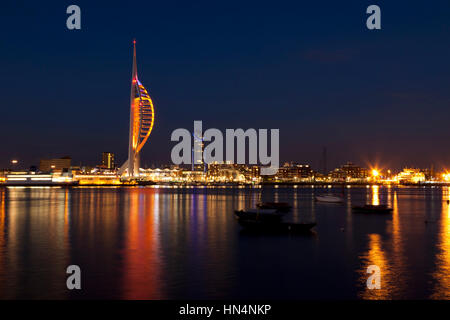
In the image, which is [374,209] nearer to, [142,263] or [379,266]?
[379,266]

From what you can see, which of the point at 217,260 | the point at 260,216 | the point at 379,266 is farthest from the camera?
the point at 260,216

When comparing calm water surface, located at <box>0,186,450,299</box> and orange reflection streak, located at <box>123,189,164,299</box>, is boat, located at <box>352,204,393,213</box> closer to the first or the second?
calm water surface, located at <box>0,186,450,299</box>

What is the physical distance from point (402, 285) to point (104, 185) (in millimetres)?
127212

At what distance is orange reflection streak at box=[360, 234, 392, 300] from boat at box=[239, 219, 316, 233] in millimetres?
3363

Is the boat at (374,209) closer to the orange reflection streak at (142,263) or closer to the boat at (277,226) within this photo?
the boat at (277,226)

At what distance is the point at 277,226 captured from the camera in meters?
24.1

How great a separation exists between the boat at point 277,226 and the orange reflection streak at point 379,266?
3363mm

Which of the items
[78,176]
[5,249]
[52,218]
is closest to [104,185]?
[78,176]

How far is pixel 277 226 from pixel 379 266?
8.70 metres

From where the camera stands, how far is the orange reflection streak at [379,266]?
39.2 feet

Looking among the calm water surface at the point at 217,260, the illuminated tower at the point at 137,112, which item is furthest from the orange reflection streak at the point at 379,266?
the illuminated tower at the point at 137,112

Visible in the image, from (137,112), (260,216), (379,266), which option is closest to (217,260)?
(379,266)

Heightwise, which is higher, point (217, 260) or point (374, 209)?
point (374, 209)
